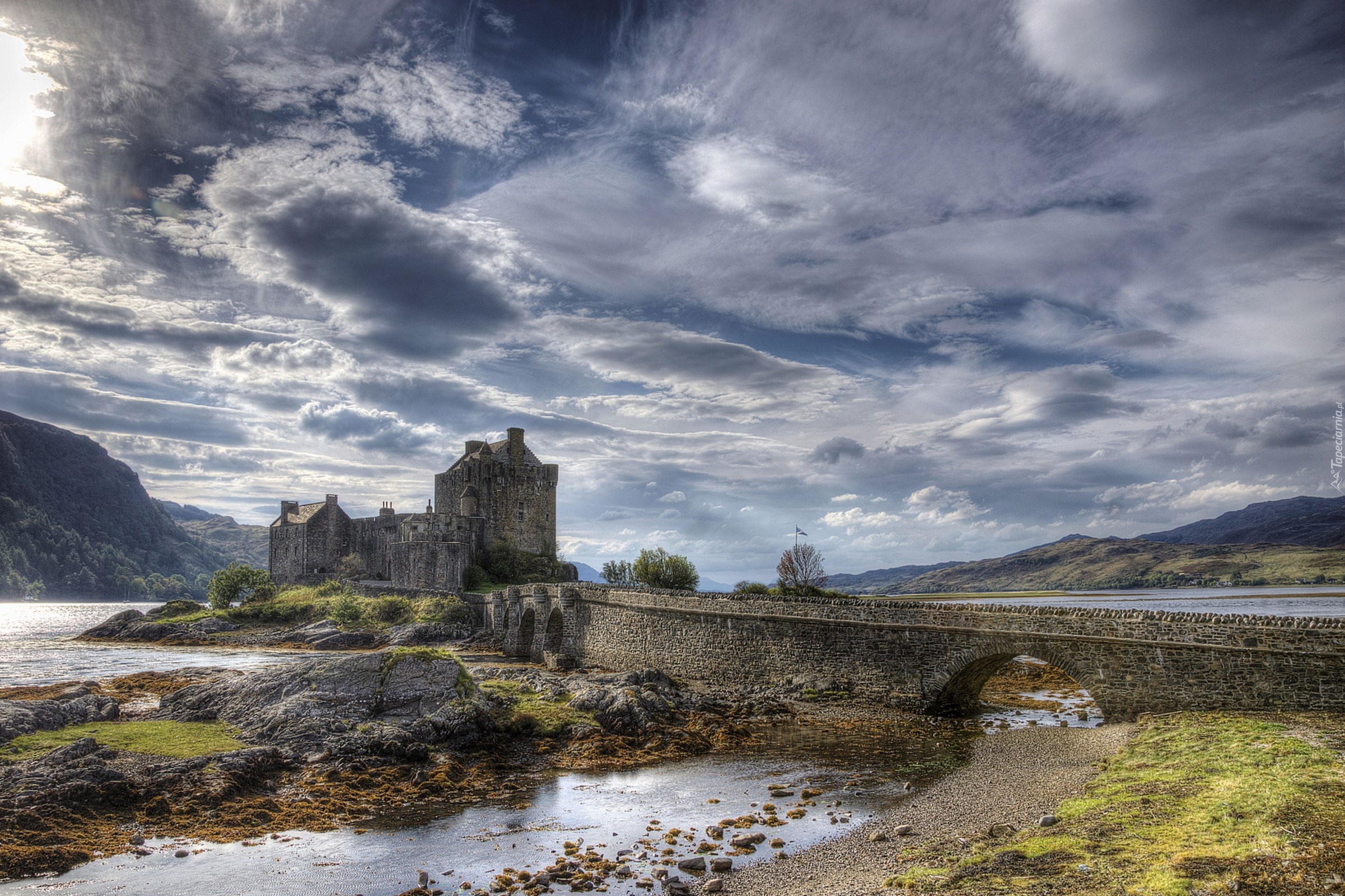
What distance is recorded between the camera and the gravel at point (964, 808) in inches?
472

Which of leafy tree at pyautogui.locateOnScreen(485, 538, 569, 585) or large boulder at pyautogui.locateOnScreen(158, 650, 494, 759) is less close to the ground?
leafy tree at pyautogui.locateOnScreen(485, 538, 569, 585)

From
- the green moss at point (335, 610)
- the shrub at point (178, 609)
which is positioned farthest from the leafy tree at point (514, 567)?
the shrub at point (178, 609)

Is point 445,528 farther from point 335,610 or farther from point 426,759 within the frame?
point 426,759

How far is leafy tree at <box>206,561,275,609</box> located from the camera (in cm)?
7369

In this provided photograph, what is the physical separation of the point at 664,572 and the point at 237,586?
46.4 meters

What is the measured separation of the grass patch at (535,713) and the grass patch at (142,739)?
777 cm

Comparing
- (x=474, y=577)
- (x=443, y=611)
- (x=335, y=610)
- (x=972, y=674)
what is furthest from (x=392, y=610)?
(x=972, y=674)

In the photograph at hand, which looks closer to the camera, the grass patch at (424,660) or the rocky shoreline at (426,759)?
the rocky shoreline at (426,759)

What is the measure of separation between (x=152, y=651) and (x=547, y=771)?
158 feet

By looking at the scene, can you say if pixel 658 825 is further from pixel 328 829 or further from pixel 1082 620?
pixel 1082 620

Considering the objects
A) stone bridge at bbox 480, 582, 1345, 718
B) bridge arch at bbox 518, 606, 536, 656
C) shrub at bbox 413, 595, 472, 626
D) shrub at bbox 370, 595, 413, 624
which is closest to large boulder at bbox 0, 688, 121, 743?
stone bridge at bbox 480, 582, 1345, 718

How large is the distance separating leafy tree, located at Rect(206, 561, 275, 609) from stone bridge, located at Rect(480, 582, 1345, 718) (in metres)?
44.4

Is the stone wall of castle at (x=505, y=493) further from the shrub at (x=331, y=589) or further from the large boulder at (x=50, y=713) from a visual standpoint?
the large boulder at (x=50, y=713)

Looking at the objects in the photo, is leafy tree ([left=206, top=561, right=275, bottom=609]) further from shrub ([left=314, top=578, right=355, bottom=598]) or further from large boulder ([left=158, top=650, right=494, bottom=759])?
large boulder ([left=158, top=650, right=494, bottom=759])
